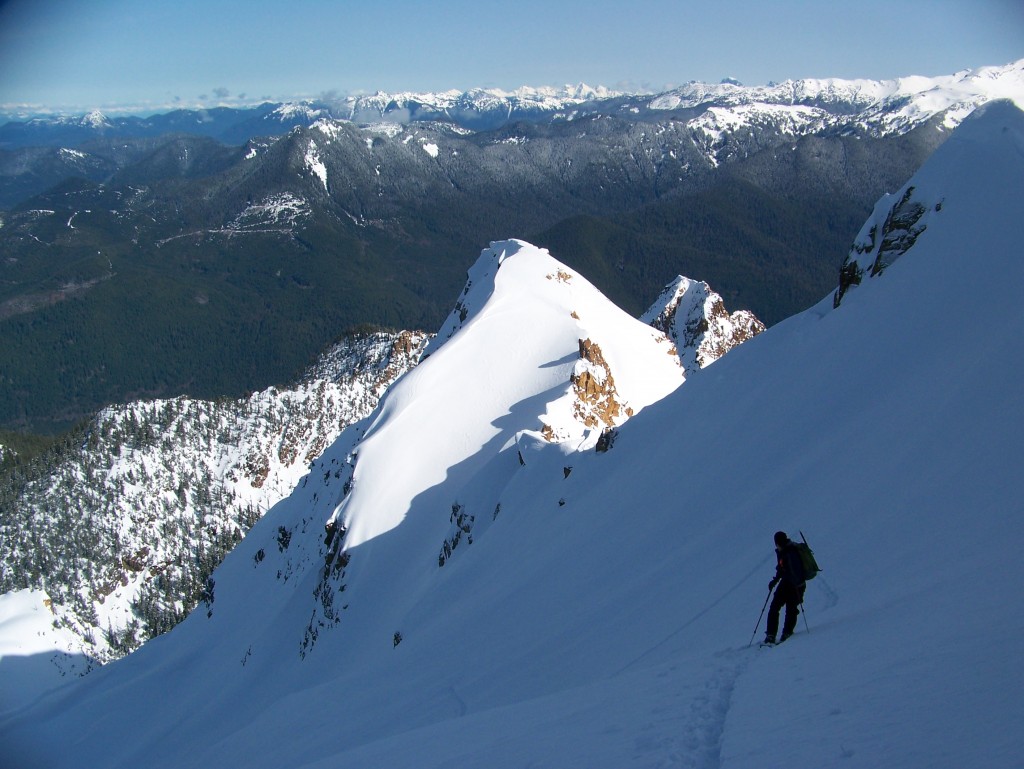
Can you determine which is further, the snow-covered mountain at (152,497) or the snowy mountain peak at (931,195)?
the snow-covered mountain at (152,497)

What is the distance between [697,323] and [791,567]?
9353 centimetres

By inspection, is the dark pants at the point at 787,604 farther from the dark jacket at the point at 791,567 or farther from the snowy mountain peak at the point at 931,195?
the snowy mountain peak at the point at 931,195

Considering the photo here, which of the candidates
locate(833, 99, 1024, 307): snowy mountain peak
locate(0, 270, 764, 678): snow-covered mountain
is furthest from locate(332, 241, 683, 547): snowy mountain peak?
locate(0, 270, 764, 678): snow-covered mountain

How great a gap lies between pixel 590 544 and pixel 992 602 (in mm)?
17200

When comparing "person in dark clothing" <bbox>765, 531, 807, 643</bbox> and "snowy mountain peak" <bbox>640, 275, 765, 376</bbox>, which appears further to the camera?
"snowy mountain peak" <bbox>640, 275, 765, 376</bbox>

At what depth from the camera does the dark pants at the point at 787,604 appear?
38.2ft

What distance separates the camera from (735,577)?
54.9 ft

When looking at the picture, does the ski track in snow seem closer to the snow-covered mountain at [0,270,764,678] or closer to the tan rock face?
the tan rock face

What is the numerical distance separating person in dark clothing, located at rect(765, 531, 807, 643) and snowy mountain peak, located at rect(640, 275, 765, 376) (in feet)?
265

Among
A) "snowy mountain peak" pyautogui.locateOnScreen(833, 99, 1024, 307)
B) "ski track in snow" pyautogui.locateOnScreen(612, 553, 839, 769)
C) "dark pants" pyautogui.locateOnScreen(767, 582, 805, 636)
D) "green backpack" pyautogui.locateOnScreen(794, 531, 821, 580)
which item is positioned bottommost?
"ski track in snow" pyautogui.locateOnScreen(612, 553, 839, 769)

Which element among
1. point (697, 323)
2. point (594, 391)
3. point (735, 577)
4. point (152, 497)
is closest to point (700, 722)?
point (735, 577)

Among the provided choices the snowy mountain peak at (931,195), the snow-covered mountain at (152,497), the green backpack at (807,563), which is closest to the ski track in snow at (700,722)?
the green backpack at (807,563)

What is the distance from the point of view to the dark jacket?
1134 cm

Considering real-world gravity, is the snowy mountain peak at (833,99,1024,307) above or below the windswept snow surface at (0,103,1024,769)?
above
